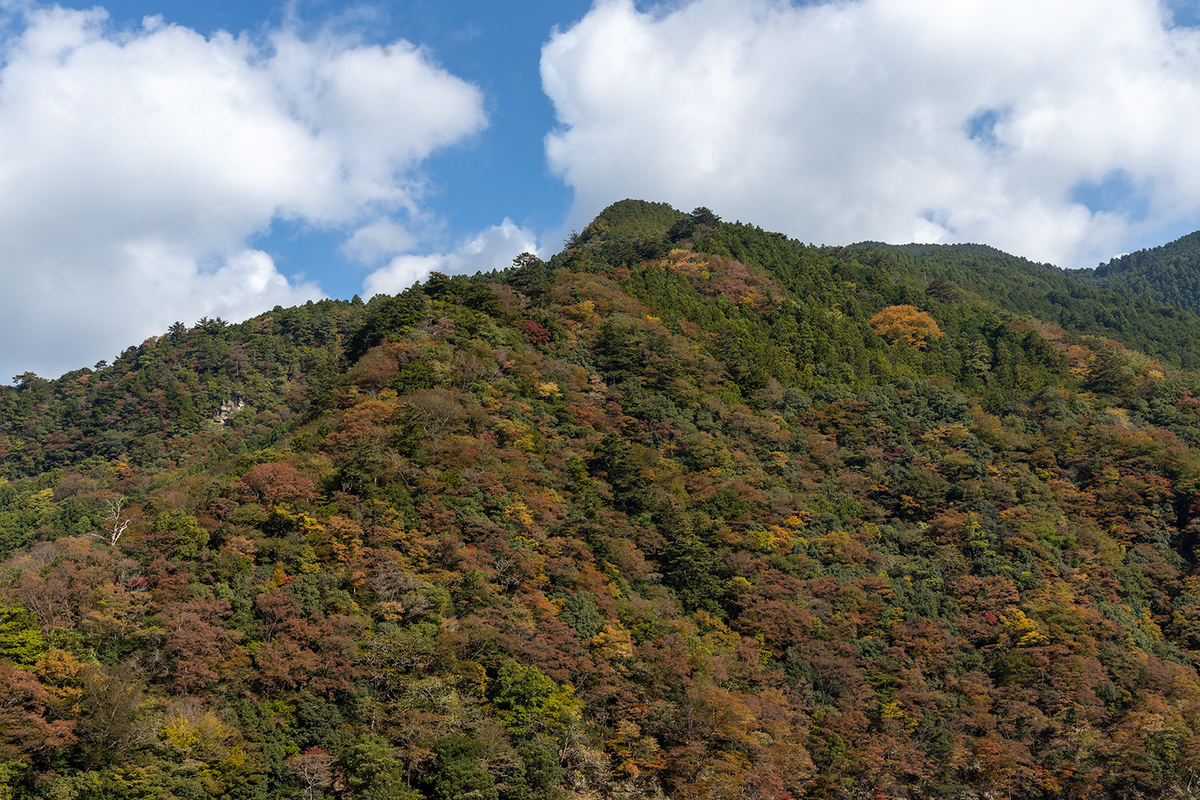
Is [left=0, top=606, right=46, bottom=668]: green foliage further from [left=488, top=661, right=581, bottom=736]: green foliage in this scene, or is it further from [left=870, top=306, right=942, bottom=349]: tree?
[left=870, top=306, right=942, bottom=349]: tree

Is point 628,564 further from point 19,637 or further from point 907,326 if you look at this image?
point 907,326

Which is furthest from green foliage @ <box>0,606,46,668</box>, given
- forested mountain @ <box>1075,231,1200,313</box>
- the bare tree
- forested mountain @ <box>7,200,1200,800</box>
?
forested mountain @ <box>1075,231,1200,313</box>

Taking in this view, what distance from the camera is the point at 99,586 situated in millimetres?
31812

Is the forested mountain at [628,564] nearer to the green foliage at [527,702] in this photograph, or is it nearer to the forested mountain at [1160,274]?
the green foliage at [527,702]

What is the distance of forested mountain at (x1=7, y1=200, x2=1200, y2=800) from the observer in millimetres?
31250

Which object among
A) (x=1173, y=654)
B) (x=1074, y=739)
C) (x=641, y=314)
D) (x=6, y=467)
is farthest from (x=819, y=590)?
(x=6, y=467)

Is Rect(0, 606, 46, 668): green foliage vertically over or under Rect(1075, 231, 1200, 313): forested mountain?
under

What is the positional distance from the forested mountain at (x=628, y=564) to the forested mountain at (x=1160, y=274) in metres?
99.9

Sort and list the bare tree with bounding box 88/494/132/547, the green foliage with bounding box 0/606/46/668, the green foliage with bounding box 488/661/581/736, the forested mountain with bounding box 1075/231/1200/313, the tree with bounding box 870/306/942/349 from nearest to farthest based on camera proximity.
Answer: the green foliage with bounding box 0/606/46/668 < the green foliage with bounding box 488/661/581/736 < the bare tree with bounding box 88/494/132/547 < the tree with bounding box 870/306/942/349 < the forested mountain with bounding box 1075/231/1200/313

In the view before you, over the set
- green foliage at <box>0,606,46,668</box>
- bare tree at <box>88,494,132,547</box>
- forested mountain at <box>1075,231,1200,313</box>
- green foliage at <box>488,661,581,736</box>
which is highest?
forested mountain at <box>1075,231,1200,313</box>

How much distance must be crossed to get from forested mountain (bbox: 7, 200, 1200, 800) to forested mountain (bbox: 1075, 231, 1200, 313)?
328 feet

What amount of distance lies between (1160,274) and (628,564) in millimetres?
176179

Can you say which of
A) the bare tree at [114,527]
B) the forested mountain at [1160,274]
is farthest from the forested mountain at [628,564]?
the forested mountain at [1160,274]

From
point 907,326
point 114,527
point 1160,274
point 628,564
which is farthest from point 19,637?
point 1160,274
